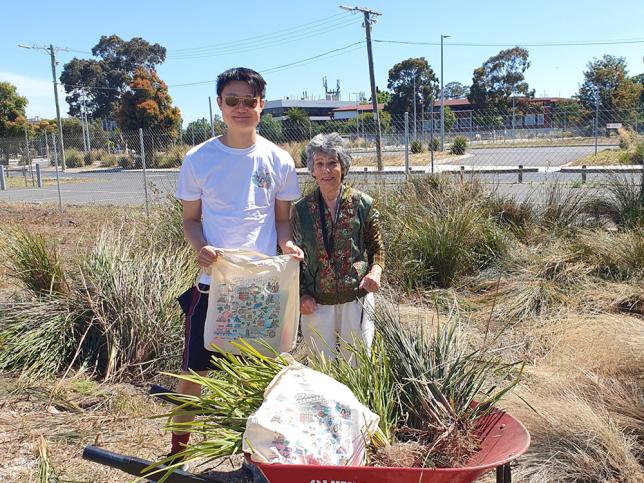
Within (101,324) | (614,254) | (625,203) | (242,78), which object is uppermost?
(242,78)

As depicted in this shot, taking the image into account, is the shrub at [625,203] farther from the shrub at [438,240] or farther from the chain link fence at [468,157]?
the shrub at [438,240]

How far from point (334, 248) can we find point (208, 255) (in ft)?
2.25

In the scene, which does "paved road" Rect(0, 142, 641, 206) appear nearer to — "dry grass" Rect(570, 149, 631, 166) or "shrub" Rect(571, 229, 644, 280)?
"dry grass" Rect(570, 149, 631, 166)

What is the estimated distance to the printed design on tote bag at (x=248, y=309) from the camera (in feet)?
8.91

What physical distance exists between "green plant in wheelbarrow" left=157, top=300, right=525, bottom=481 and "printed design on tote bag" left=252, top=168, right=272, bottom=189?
0.81 metres

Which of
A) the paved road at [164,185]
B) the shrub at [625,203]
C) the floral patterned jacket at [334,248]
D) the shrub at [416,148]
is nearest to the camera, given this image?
the floral patterned jacket at [334,248]

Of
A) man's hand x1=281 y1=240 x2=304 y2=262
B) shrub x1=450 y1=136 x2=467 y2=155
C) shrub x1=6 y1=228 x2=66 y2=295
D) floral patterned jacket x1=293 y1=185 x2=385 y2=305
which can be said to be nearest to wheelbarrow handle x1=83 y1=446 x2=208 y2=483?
man's hand x1=281 y1=240 x2=304 y2=262

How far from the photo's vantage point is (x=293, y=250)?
279 cm

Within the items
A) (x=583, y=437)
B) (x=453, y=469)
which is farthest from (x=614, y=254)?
(x=453, y=469)

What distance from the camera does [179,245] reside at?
229 inches

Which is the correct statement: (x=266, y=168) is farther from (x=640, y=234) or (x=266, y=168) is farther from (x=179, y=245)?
(x=640, y=234)

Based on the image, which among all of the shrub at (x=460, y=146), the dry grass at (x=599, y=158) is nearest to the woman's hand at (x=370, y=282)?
the dry grass at (x=599, y=158)

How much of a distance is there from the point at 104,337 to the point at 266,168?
237cm

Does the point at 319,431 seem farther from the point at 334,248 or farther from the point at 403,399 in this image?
the point at 334,248
